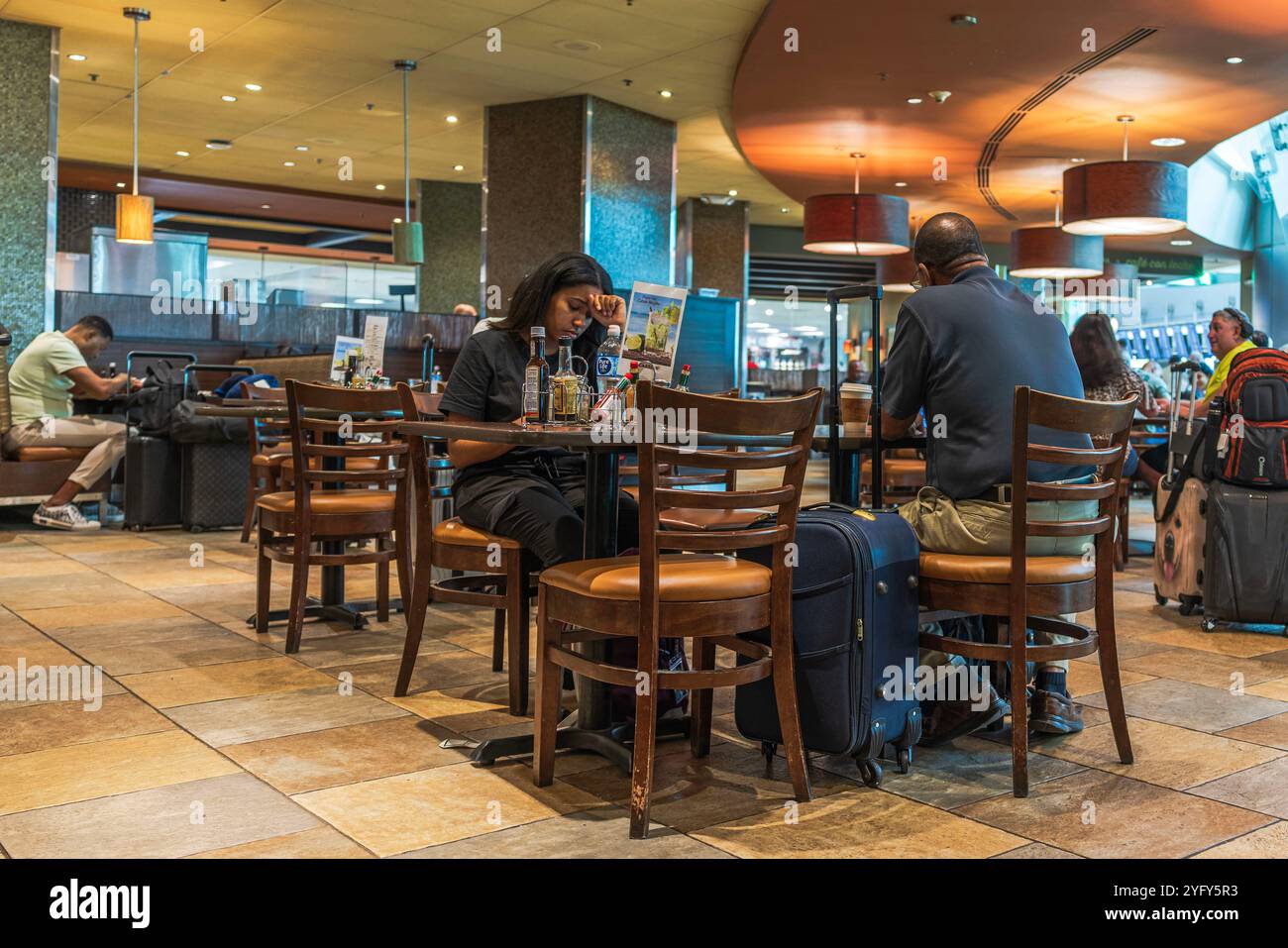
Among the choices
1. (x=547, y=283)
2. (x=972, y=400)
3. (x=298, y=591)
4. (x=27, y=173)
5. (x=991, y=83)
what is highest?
(x=991, y=83)

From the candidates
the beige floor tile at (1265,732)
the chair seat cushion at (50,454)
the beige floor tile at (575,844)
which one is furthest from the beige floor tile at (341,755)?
the chair seat cushion at (50,454)

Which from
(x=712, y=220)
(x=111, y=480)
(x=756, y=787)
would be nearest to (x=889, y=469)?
(x=756, y=787)

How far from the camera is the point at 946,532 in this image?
9.30 feet

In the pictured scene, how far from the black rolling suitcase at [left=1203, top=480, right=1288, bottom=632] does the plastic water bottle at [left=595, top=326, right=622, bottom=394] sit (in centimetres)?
273

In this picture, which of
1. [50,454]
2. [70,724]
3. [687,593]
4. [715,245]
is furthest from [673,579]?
[715,245]

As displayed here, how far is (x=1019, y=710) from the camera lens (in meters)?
2.62

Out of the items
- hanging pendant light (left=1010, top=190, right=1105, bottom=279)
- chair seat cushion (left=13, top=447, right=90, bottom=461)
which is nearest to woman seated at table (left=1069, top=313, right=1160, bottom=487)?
chair seat cushion (left=13, top=447, right=90, bottom=461)

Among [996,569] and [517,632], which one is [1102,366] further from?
[517,632]

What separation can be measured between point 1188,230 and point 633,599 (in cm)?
1585

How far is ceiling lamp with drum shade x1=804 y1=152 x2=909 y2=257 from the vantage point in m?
10.7

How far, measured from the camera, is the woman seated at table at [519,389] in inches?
127

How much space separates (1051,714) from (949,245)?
129cm

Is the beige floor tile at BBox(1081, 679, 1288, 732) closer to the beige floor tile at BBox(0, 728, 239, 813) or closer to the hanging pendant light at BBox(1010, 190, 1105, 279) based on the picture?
the beige floor tile at BBox(0, 728, 239, 813)

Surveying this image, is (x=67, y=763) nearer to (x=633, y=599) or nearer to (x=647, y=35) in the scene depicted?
(x=633, y=599)
